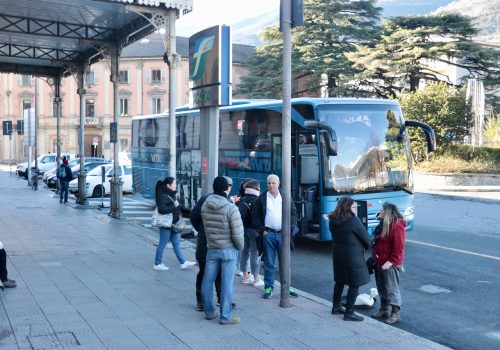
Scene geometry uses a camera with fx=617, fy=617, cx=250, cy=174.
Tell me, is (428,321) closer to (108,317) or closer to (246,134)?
(108,317)

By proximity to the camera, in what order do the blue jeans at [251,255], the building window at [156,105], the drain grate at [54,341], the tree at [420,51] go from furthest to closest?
the building window at [156,105], the tree at [420,51], the blue jeans at [251,255], the drain grate at [54,341]

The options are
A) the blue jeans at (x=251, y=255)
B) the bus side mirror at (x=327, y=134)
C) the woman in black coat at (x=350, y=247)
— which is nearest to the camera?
the woman in black coat at (x=350, y=247)

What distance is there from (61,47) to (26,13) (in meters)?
4.50

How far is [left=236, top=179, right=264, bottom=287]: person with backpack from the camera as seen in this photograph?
890 cm

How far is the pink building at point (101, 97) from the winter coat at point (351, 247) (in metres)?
63.4

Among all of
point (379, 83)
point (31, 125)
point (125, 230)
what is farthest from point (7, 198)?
point (379, 83)

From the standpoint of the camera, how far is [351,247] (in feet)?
24.3

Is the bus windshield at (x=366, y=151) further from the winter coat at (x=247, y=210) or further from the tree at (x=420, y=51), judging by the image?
the tree at (x=420, y=51)

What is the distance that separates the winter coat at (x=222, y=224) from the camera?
711 centimetres

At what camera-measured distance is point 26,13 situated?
54.5 ft

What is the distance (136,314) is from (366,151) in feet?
22.2

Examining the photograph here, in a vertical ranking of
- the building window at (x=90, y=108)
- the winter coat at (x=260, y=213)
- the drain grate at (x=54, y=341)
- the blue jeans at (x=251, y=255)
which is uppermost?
the building window at (x=90, y=108)

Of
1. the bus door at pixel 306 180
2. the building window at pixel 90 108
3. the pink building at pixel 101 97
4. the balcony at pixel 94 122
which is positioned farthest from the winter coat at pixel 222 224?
the building window at pixel 90 108

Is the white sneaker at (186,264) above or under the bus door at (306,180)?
under
